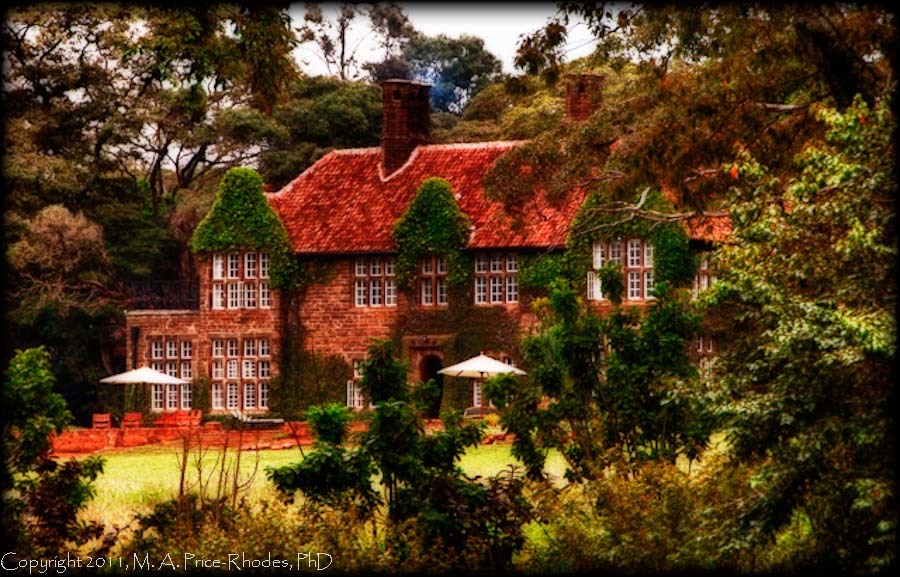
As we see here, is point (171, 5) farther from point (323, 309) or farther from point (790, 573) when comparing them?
point (323, 309)

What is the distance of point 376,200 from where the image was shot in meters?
53.2

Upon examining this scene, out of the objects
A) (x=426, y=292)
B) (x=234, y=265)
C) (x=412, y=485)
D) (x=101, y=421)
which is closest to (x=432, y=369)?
(x=426, y=292)

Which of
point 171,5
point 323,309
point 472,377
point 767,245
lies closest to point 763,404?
point 767,245

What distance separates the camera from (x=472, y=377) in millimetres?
50531

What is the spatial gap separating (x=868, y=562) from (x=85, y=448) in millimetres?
30817

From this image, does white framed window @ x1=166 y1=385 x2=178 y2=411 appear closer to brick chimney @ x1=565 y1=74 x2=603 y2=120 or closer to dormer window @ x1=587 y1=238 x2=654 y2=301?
dormer window @ x1=587 y1=238 x2=654 y2=301

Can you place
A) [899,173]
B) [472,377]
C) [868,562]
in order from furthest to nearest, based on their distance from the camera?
[472,377], [899,173], [868,562]

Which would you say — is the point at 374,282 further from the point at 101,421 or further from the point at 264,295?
Result: the point at 101,421

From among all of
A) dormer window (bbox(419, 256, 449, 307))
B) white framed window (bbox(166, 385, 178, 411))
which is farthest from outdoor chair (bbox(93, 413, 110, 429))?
dormer window (bbox(419, 256, 449, 307))

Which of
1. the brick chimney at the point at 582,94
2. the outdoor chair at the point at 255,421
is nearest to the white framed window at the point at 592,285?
the brick chimney at the point at 582,94

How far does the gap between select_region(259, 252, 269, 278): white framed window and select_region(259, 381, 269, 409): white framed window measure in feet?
10.9

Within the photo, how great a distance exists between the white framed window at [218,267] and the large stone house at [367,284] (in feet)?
0.10

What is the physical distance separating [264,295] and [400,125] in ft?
22.2

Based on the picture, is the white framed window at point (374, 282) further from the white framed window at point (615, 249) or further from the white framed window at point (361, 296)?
the white framed window at point (615, 249)
